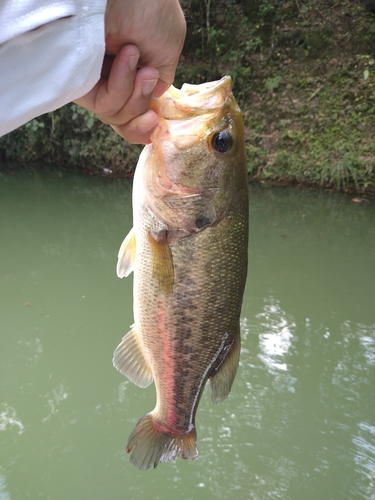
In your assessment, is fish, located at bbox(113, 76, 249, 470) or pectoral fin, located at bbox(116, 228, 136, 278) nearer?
fish, located at bbox(113, 76, 249, 470)

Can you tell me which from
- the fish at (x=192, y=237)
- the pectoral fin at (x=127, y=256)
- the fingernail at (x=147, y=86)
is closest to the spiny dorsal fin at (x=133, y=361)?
the fish at (x=192, y=237)

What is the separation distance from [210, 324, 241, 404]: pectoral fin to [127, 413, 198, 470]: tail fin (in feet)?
0.61

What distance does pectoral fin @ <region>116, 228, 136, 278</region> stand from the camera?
4.80 feet

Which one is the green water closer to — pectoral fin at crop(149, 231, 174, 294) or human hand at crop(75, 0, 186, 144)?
A: pectoral fin at crop(149, 231, 174, 294)

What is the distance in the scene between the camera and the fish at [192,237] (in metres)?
1.28

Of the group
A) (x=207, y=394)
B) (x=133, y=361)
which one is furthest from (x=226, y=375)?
(x=207, y=394)

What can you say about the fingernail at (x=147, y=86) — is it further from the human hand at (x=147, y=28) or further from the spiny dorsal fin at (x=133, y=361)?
the spiny dorsal fin at (x=133, y=361)

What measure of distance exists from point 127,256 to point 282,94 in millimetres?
7355

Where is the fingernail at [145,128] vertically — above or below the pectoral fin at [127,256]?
above

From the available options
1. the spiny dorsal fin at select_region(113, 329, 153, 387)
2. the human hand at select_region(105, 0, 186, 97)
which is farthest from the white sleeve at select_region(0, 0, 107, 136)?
the spiny dorsal fin at select_region(113, 329, 153, 387)

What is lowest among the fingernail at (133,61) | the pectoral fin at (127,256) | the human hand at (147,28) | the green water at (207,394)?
the green water at (207,394)

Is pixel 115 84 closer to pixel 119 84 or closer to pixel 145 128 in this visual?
pixel 119 84

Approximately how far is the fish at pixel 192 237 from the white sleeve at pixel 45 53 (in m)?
0.42

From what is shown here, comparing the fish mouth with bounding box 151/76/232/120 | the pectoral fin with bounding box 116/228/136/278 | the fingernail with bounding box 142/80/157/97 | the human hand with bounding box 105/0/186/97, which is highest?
the human hand with bounding box 105/0/186/97
